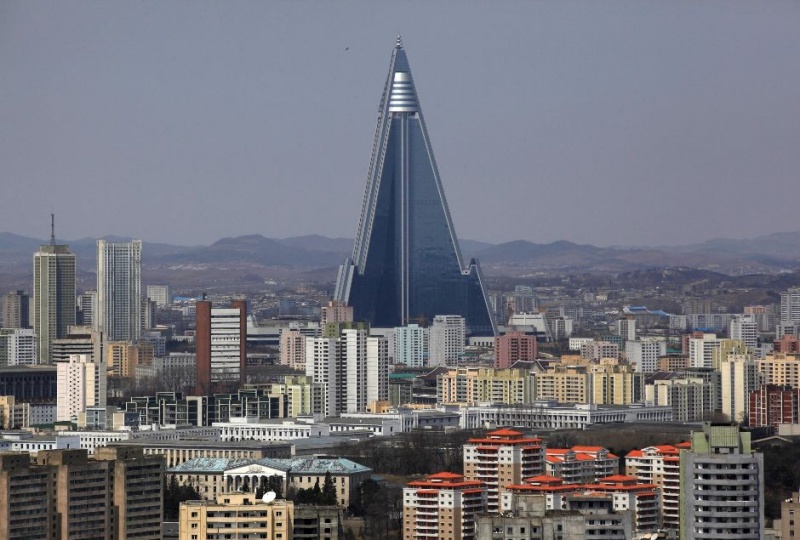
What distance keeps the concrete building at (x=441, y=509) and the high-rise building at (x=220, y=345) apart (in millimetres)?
22909

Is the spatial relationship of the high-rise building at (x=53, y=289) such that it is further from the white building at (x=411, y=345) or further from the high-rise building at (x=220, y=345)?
the white building at (x=411, y=345)

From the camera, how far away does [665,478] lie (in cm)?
3309

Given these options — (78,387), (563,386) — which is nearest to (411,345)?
(563,386)

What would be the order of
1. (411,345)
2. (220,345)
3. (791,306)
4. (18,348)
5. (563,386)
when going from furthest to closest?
(791,306)
(411,345)
(18,348)
(220,345)
(563,386)

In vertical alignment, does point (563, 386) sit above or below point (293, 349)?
below

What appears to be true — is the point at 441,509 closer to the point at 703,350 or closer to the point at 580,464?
the point at 580,464

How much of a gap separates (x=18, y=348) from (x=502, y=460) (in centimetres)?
2779

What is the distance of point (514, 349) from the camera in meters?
60.3

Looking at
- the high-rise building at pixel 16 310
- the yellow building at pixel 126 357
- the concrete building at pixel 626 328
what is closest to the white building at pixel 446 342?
the concrete building at pixel 626 328

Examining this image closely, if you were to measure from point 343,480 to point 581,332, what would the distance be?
116ft

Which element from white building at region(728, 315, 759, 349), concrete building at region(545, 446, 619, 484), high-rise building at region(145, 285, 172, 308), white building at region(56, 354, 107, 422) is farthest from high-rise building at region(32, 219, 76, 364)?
concrete building at region(545, 446, 619, 484)

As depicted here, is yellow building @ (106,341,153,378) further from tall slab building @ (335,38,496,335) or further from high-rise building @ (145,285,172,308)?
high-rise building @ (145,285,172,308)

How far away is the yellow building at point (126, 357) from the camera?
5922 cm

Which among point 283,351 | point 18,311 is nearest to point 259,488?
point 283,351
